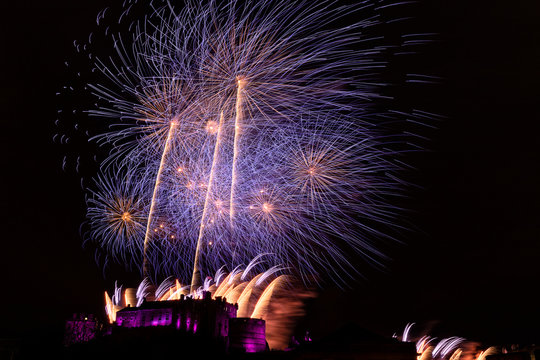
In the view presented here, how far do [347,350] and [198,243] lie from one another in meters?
19.5

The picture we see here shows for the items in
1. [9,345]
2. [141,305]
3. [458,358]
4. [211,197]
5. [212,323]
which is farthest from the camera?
[9,345]

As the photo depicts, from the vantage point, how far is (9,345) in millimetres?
77125

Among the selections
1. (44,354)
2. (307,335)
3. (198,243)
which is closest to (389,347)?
(307,335)

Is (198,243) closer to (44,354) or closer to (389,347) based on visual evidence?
(389,347)

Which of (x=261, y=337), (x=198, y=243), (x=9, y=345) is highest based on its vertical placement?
(x=198, y=243)

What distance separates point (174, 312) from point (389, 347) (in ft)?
83.8

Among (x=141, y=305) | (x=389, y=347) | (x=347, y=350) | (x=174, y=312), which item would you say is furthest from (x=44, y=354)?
(x=389, y=347)

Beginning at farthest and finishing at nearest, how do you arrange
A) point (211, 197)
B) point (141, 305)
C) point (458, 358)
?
1. point (458, 358)
2. point (141, 305)
3. point (211, 197)

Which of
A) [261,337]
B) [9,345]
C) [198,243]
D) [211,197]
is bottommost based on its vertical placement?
[9,345]

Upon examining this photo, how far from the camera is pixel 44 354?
6500cm

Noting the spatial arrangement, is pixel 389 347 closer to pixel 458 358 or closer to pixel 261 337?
pixel 261 337

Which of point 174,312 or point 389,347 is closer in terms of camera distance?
point 389,347

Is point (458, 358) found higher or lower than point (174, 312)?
lower

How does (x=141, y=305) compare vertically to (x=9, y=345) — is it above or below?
above
